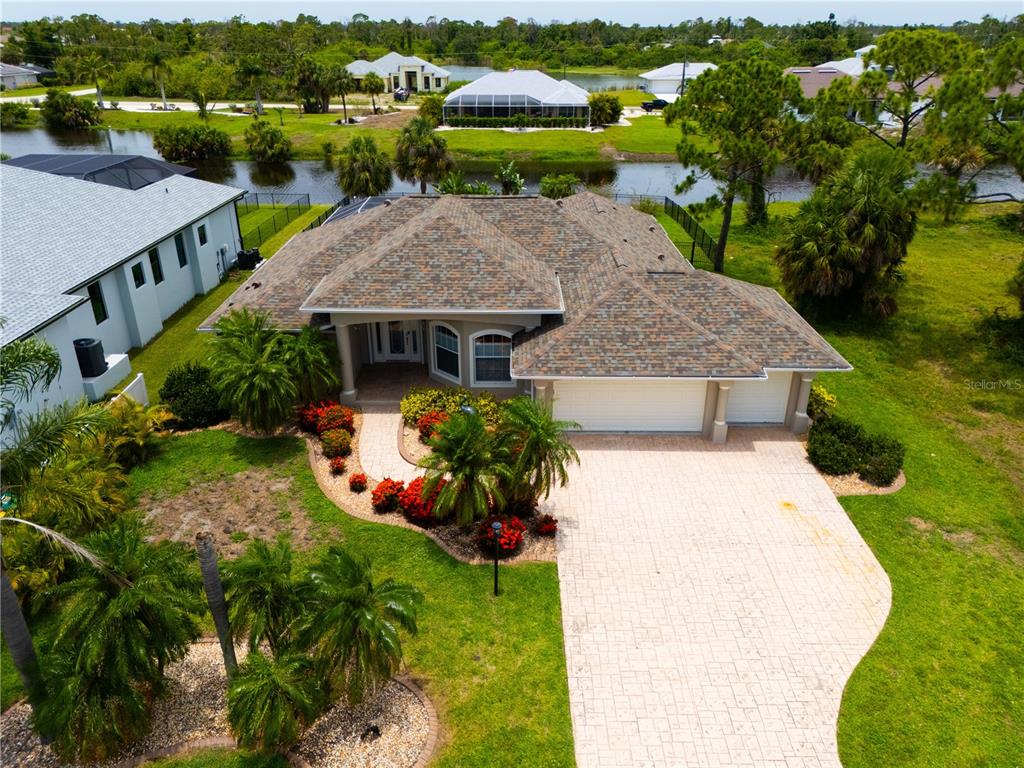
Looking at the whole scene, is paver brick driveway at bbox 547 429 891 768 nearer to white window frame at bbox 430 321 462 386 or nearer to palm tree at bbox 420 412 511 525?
palm tree at bbox 420 412 511 525

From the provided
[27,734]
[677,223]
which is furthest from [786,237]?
[27,734]

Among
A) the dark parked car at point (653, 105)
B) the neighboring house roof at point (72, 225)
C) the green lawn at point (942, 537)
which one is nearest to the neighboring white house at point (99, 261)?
the neighboring house roof at point (72, 225)

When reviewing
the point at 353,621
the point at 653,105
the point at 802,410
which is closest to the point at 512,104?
the point at 653,105

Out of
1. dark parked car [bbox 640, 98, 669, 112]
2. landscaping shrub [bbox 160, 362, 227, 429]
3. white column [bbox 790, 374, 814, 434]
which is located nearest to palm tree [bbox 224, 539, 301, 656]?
landscaping shrub [bbox 160, 362, 227, 429]

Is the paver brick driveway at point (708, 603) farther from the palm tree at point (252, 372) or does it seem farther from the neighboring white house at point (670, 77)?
the neighboring white house at point (670, 77)

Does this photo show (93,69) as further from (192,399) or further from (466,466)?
(466,466)

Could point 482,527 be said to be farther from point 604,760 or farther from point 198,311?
point 198,311
